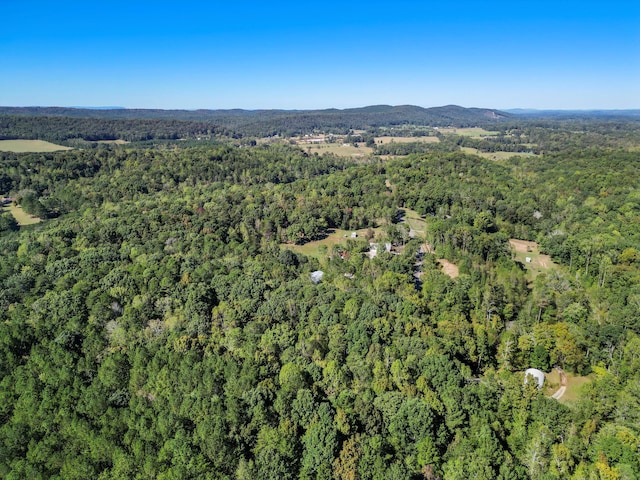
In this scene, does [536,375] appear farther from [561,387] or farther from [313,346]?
[313,346]

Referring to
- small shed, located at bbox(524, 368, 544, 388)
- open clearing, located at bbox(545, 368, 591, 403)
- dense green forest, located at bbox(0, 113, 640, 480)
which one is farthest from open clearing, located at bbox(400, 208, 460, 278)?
small shed, located at bbox(524, 368, 544, 388)

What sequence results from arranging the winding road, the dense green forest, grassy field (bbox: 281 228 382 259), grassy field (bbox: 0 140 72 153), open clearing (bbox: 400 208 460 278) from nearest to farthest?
A: 1. the dense green forest
2. the winding road
3. open clearing (bbox: 400 208 460 278)
4. grassy field (bbox: 281 228 382 259)
5. grassy field (bbox: 0 140 72 153)

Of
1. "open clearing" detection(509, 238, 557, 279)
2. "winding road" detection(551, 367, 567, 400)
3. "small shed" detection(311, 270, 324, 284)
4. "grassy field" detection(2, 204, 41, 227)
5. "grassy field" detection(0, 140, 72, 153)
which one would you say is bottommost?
"winding road" detection(551, 367, 567, 400)

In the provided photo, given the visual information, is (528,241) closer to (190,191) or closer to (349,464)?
(349,464)

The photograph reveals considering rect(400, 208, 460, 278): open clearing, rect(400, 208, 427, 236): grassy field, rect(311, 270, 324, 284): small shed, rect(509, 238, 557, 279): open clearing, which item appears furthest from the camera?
rect(400, 208, 427, 236): grassy field

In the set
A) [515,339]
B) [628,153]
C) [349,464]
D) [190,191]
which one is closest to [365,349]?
[349,464]

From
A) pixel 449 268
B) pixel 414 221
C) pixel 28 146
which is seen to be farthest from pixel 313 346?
pixel 28 146

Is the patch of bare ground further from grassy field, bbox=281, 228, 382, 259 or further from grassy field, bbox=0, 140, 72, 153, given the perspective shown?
grassy field, bbox=0, 140, 72, 153
